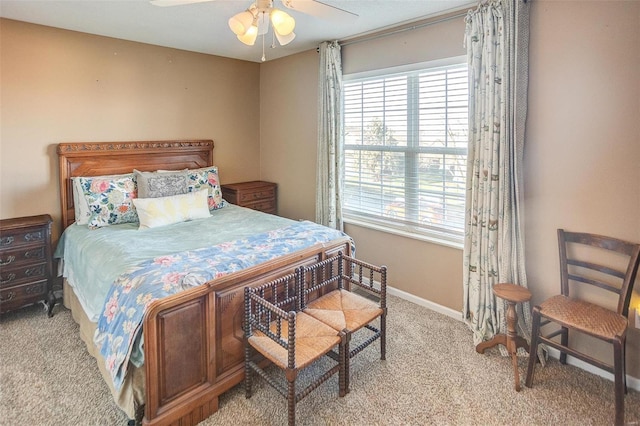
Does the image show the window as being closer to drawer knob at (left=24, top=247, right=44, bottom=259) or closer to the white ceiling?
the white ceiling

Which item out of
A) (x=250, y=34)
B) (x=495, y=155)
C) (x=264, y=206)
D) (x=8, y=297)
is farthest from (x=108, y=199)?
(x=495, y=155)

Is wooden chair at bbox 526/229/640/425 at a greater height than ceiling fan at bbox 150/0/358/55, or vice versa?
ceiling fan at bbox 150/0/358/55

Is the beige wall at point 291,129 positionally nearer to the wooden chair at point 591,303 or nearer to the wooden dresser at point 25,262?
the wooden dresser at point 25,262

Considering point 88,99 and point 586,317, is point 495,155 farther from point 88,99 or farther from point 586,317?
point 88,99

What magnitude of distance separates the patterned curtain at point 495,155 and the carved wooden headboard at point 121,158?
2.80m

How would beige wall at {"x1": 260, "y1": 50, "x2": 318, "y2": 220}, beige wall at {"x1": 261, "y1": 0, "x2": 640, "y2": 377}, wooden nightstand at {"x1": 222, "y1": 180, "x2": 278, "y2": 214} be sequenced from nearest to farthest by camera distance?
beige wall at {"x1": 261, "y1": 0, "x2": 640, "y2": 377}, beige wall at {"x1": 260, "y1": 50, "x2": 318, "y2": 220}, wooden nightstand at {"x1": 222, "y1": 180, "x2": 278, "y2": 214}

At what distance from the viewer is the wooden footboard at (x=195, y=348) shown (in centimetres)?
180

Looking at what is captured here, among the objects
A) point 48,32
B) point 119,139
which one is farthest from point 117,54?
point 119,139

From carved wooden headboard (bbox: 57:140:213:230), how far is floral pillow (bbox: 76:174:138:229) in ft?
0.70

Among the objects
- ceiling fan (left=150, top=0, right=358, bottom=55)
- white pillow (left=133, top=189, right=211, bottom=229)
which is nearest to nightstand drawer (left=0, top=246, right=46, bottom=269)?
white pillow (left=133, top=189, right=211, bottom=229)

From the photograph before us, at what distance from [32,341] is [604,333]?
360 cm

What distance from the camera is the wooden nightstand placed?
4.21 m

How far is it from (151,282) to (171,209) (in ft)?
4.47

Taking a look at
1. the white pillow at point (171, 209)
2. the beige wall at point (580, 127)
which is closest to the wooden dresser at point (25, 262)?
the white pillow at point (171, 209)
